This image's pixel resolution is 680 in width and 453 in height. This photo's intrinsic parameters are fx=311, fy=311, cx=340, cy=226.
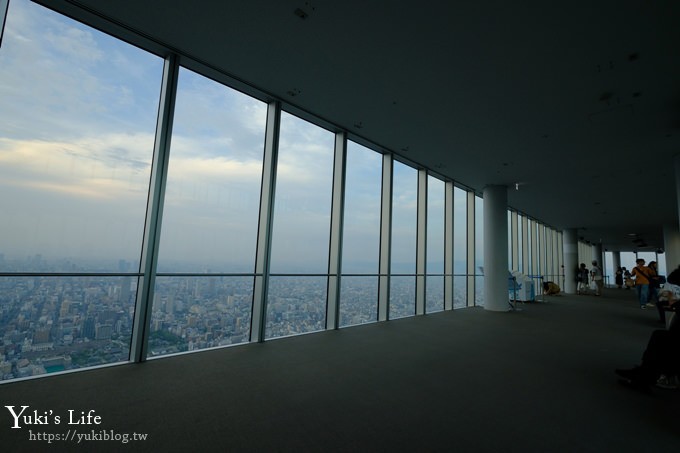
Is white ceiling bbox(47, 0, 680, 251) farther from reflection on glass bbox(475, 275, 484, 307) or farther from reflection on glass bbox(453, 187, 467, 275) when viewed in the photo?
reflection on glass bbox(475, 275, 484, 307)

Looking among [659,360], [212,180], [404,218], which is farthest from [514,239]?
[212,180]

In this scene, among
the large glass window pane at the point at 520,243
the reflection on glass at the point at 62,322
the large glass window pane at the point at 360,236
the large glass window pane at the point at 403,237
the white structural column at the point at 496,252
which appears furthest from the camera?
the large glass window pane at the point at 520,243

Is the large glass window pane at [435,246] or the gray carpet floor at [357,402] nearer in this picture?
the gray carpet floor at [357,402]

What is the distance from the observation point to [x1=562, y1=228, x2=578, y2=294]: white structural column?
Result: 16.1 m

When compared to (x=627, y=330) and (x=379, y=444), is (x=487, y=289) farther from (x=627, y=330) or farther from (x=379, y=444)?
(x=379, y=444)

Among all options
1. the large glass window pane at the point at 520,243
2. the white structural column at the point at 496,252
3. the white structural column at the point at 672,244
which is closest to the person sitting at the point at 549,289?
the large glass window pane at the point at 520,243

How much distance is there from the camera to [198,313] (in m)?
3.94

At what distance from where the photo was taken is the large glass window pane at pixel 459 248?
918 cm

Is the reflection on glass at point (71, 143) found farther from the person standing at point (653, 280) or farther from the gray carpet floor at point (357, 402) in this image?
the person standing at point (653, 280)

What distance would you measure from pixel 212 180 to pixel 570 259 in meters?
18.6

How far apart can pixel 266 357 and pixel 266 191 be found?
236 centimetres

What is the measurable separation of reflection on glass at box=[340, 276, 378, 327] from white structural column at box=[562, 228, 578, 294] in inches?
581

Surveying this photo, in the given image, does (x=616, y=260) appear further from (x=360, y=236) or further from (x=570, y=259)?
(x=360, y=236)

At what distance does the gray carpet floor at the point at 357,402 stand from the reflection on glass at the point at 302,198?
56.7 inches
